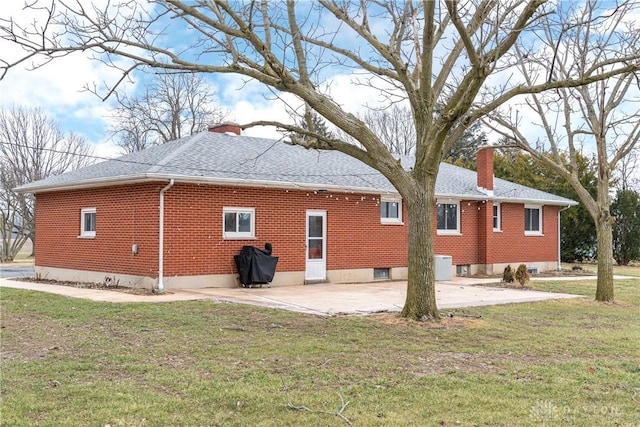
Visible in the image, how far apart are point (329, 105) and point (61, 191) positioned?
456 inches

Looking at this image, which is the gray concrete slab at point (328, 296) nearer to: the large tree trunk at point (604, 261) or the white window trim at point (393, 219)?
the large tree trunk at point (604, 261)

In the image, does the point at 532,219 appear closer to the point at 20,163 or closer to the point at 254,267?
the point at 254,267

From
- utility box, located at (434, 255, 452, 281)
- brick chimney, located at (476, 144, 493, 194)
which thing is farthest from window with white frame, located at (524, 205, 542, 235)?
utility box, located at (434, 255, 452, 281)

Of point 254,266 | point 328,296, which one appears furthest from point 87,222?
point 328,296

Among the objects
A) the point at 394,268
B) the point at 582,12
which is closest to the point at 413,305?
the point at 582,12

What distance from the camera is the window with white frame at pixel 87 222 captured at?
1748 cm

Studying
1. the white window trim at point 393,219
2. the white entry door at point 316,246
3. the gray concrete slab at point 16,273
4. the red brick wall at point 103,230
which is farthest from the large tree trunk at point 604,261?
the gray concrete slab at point 16,273

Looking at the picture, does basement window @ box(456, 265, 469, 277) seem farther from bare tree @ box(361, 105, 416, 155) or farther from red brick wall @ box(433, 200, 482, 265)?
bare tree @ box(361, 105, 416, 155)

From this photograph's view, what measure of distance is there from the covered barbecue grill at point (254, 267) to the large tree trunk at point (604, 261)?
8.12 metres

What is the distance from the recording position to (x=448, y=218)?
22.4m

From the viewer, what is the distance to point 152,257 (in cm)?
1516

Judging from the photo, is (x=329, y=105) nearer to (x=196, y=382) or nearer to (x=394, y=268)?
(x=196, y=382)

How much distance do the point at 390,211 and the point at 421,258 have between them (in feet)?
33.3

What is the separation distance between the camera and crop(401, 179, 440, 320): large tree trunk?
10.2 meters
